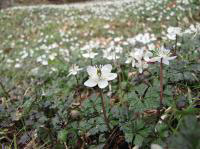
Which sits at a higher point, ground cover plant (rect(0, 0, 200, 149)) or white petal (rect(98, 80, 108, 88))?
white petal (rect(98, 80, 108, 88))

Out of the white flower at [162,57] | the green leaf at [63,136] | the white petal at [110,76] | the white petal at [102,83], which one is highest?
the white flower at [162,57]

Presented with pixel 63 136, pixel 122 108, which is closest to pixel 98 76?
pixel 122 108

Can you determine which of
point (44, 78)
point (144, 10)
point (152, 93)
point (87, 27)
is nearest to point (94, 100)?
point (152, 93)

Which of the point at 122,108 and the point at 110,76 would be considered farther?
the point at 122,108

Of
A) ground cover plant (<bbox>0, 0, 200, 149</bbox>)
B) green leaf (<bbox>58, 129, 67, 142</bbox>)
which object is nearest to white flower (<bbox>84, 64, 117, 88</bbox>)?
ground cover plant (<bbox>0, 0, 200, 149</bbox>)

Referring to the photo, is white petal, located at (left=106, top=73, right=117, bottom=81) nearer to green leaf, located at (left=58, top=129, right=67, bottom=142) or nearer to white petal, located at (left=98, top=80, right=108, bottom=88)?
white petal, located at (left=98, top=80, right=108, bottom=88)

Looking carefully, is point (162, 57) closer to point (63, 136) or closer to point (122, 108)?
point (122, 108)

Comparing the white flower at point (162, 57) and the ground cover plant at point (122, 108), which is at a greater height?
the white flower at point (162, 57)

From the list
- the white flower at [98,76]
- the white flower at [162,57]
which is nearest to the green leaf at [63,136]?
the white flower at [98,76]

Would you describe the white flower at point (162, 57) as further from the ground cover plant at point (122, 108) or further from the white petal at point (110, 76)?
the white petal at point (110, 76)

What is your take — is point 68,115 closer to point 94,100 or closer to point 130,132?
point 94,100

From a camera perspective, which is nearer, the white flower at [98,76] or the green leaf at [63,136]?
the white flower at [98,76]
